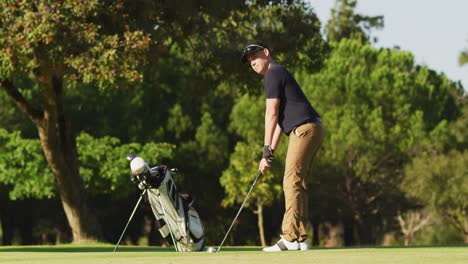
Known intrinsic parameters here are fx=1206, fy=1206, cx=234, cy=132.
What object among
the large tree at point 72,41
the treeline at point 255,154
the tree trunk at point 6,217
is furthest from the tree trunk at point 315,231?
the large tree at point 72,41

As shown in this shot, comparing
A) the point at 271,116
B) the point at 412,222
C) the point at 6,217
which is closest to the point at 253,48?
the point at 271,116

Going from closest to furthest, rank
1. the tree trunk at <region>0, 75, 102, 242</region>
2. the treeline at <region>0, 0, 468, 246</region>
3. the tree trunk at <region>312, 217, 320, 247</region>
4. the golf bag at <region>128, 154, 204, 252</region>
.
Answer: the golf bag at <region>128, 154, 204, 252</region> < the tree trunk at <region>0, 75, 102, 242</region> < the treeline at <region>0, 0, 468, 246</region> < the tree trunk at <region>312, 217, 320, 247</region>

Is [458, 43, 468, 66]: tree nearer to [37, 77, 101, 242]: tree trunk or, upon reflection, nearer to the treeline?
the treeline

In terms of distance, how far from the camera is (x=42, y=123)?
28.9 meters

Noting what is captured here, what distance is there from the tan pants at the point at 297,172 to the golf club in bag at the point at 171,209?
2604 millimetres

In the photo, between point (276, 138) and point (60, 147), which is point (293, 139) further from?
point (60, 147)

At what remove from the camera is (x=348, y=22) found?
90.5m

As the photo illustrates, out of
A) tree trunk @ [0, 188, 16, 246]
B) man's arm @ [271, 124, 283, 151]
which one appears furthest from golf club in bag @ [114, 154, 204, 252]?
tree trunk @ [0, 188, 16, 246]

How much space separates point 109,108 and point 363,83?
46.7ft

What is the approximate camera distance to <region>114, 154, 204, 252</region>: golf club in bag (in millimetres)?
15227

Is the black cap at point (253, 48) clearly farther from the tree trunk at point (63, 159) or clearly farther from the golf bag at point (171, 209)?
the tree trunk at point (63, 159)

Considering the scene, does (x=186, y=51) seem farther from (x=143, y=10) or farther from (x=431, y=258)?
(x=431, y=258)

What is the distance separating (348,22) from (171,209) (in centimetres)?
7592

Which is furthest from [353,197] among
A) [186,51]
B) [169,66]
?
[186,51]
